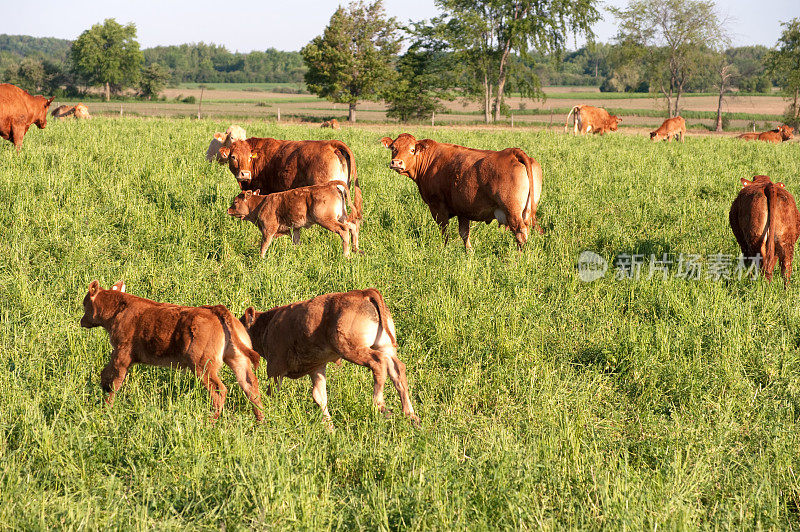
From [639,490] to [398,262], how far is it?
15.4 ft

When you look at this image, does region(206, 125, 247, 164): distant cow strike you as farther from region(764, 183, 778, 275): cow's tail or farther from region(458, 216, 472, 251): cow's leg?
region(764, 183, 778, 275): cow's tail

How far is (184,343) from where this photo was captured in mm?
4227

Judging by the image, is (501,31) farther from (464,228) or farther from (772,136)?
(464,228)

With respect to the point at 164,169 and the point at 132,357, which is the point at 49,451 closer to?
the point at 132,357

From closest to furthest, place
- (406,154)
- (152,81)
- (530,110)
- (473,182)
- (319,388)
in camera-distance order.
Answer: (319,388) < (473,182) < (406,154) < (530,110) < (152,81)

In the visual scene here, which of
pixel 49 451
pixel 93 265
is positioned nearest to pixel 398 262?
pixel 93 265

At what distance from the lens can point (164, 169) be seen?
11531mm

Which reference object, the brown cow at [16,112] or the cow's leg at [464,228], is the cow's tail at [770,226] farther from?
the brown cow at [16,112]

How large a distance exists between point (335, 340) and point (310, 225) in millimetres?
4512

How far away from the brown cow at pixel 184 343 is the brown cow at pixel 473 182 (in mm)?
5226

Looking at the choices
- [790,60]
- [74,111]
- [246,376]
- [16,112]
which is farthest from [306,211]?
[790,60]

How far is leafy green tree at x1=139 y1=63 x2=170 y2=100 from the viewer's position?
81.2 metres

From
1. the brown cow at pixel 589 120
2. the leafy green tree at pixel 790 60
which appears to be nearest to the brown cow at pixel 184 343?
the brown cow at pixel 589 120

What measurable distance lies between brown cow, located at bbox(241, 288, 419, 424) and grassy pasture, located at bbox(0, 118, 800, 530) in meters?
0.20
